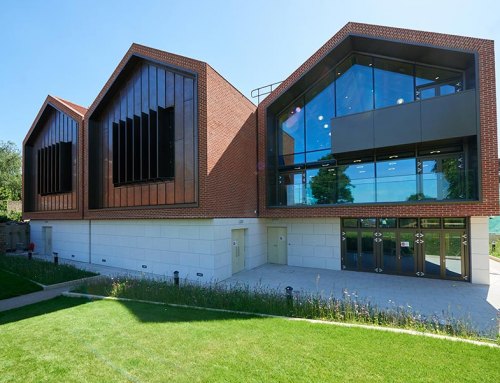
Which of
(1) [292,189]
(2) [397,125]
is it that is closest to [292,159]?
(1) [292,189]

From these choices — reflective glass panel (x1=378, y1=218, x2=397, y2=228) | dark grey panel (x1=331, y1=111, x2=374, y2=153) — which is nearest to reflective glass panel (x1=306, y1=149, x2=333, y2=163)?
dark grey panel (x1=331, y1=111, x2=374, y2=153)

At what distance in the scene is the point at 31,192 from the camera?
22.8 metres

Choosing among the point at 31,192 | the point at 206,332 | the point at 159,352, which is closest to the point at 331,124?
the point at 206,332

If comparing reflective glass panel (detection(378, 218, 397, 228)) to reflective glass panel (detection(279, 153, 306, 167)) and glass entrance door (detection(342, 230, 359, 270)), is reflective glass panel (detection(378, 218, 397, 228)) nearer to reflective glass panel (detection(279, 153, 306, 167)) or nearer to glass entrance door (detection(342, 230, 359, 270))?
glass entrance door (detection(342, 230, 359, 270))

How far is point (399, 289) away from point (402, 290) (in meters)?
0.15

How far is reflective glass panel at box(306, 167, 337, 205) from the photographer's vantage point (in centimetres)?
1391

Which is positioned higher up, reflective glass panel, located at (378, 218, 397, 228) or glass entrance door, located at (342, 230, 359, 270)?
reflective glass panel, located at (378, 218, 397, 228)

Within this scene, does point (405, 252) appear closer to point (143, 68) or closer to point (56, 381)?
point (56, 381)

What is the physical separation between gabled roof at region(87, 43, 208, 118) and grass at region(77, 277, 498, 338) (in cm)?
931

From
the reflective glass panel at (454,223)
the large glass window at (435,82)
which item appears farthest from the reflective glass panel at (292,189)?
the large glass window at (435,82)

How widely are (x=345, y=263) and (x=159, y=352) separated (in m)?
11.4

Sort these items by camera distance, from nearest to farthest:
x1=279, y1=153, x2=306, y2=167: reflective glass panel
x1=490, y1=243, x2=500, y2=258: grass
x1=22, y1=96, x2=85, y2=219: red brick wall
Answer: x1=279, y1=153, x2=306, y2=167: reflective glass panel → x1=490, y1=243, x2=500, y2=258: grass → x1=22, y1=96, x2=85, y2=219: red brick wall

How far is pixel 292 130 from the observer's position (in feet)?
52.9

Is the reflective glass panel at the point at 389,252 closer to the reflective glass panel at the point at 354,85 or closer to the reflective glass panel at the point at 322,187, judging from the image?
the reflective glass panel at the point at 322,187
